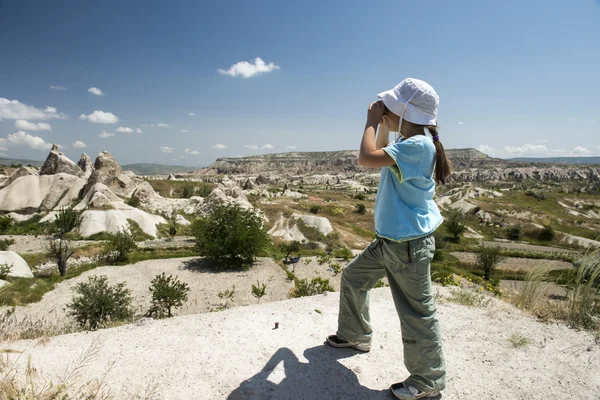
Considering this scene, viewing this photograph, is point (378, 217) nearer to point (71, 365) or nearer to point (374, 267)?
point (374, 267)

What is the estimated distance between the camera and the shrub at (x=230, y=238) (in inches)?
909

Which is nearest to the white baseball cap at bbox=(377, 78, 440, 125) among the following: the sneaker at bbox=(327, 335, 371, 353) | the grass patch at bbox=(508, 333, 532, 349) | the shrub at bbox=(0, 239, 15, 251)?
the sneaker at bbox=(327, 335, 371, 353)

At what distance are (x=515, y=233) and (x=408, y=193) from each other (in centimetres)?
6469

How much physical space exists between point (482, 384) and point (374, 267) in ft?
5.26

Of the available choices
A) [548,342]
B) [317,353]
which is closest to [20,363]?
[317,353]

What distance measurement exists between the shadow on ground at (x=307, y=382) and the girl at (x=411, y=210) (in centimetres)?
42

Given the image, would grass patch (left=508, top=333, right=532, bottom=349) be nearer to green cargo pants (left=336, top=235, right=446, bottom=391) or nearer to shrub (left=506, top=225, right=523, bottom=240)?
green cargo pants (left=336, top=235, right=446, bottom=391)

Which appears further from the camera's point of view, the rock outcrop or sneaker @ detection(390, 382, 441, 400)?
the rock outcrop

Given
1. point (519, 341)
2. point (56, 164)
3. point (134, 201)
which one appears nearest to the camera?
point (519, 341)

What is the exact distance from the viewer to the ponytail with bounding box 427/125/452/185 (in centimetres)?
286

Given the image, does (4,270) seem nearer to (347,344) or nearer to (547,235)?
(347,344)

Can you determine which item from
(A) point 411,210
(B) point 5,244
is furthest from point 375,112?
(B) point 5,244

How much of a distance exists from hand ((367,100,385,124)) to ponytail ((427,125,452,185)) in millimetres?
428

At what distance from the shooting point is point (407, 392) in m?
2.98
